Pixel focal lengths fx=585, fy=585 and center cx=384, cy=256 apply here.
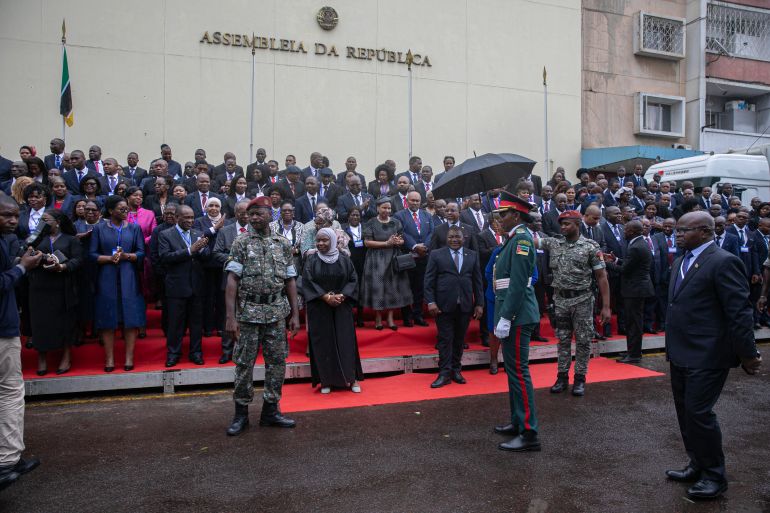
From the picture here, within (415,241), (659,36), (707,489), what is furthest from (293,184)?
(659,36)

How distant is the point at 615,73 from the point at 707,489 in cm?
2059

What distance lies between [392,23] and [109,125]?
8828 millimetres

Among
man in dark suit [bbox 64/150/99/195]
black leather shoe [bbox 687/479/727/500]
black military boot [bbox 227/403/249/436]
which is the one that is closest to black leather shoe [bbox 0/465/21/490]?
black military boot [bbox 227/403/249/436]

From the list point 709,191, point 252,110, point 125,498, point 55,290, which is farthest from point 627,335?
point 252,110

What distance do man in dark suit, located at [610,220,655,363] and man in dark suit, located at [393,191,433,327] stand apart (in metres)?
3.20

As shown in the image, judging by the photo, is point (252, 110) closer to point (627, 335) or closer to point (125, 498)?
point (627, 335)

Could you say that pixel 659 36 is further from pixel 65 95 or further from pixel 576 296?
pixel 65 95

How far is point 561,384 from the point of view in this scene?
743cm

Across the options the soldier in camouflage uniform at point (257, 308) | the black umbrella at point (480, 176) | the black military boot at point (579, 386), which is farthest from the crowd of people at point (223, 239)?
the soldier in camouflage uniform at point (257, 308)

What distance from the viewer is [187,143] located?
15.8 meters

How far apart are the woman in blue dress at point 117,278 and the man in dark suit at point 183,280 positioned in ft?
1.21

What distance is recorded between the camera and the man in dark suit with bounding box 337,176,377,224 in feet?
33.8

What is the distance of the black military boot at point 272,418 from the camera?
237 inches

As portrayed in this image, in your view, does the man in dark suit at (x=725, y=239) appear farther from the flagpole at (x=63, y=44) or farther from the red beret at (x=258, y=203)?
the flagpole at (x=63, y=44)
